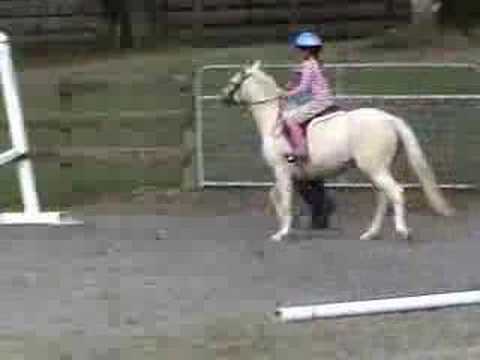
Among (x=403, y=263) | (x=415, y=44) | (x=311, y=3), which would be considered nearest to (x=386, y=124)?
(x=403, y=263)

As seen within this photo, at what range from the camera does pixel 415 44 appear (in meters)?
23.8

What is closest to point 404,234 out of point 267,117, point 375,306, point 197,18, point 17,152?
point 267,117

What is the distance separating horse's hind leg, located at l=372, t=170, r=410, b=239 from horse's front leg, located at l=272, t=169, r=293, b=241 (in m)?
0.72

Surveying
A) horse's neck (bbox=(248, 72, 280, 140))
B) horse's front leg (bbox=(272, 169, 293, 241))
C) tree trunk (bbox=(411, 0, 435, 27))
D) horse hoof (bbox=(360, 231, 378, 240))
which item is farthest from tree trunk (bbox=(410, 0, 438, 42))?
horse hoof (bbox=(360, 231, 378, 240))

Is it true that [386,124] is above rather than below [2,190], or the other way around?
above

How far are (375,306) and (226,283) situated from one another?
158 cm

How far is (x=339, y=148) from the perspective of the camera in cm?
1311

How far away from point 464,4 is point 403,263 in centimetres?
1413

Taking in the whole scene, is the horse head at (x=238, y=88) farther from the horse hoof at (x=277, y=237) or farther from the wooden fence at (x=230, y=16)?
the wooden fence at (x=230, y=16)

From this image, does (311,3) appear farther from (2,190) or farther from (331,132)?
(331,132)

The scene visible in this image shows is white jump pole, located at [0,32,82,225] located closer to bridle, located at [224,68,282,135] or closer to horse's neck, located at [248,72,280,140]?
bridle, located at [224,68,282,135]

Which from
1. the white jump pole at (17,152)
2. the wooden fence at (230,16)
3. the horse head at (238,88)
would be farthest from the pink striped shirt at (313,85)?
the wooden fence at (230,16)

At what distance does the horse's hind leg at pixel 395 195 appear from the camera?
13.0m

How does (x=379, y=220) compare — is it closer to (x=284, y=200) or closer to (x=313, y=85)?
(x=284, y=200)
